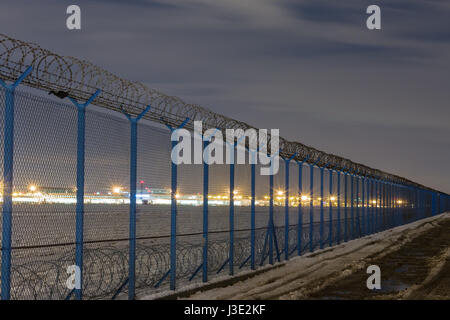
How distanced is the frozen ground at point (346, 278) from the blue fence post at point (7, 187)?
4.22 metres

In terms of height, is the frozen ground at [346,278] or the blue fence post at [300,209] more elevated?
the blue fence post at [300,209]

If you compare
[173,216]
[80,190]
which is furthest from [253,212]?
[80,190]

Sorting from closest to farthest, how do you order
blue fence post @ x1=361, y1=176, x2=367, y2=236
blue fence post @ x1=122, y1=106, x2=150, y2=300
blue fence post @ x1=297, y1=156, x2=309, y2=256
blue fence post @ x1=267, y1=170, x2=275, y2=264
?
blue fence post @ x1=122, y1=106, x2=150, y2=300
blue fence post @ x1=267, y1=170, x2=275, y2=264
blue fence post @ x1=297, y1=156, x2=309, y2=256
blue fence post @ x1=361, y1=176, x2=367, y2=236

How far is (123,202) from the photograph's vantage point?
949 cm

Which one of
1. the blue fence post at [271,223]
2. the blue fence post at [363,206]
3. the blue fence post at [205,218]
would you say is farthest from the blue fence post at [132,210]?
the blue fence post at [363,206]

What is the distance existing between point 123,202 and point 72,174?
1.44 meters

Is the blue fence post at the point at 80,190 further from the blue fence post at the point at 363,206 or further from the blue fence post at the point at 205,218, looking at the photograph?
the blue fence post at the point at 363,206

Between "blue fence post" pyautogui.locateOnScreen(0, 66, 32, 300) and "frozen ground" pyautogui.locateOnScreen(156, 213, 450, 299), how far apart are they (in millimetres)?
4216

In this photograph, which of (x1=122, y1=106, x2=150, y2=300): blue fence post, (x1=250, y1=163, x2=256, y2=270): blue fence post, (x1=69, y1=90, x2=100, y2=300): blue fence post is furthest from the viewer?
(x1=250, y1=163, x2=256, y2=270): blue fence post

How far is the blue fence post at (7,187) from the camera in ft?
22.8

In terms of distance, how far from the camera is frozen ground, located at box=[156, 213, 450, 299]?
10977mm

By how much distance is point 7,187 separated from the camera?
23.0ft

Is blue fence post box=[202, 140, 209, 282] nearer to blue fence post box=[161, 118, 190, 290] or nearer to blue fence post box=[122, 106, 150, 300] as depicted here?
blue fence post box=[161, 118, 190, 290]

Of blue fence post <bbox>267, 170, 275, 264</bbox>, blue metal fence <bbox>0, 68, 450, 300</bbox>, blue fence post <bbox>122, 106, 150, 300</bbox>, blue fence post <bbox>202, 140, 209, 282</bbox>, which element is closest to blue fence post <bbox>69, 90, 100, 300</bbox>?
blue metal fence <bbox>0, 68, 450, 300</bbox>
